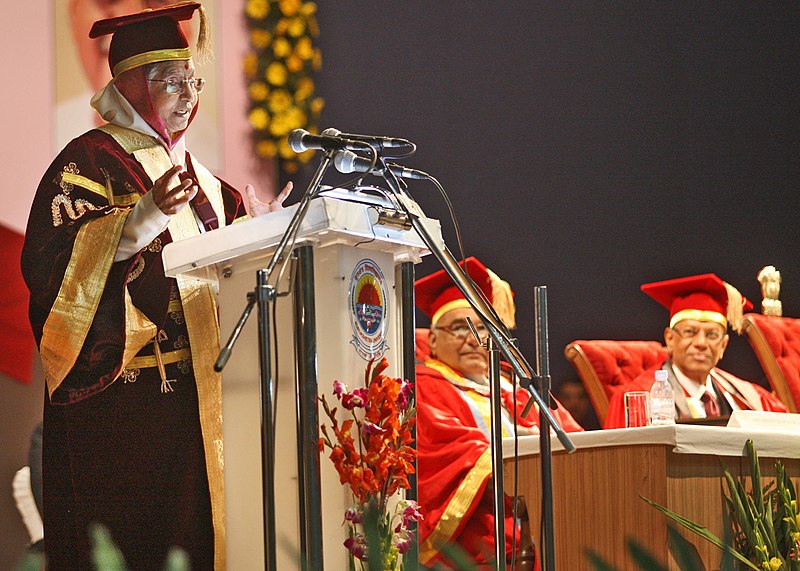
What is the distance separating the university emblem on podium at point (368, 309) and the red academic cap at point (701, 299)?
3.05 m

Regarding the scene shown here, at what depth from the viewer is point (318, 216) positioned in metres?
2.18

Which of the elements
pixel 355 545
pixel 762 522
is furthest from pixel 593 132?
pixel 355 545

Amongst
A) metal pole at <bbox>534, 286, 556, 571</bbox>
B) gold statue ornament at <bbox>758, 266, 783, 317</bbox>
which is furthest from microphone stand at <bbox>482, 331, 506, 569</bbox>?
gold statue ornament at <bbox>758, 266, 783, 317</bbox>

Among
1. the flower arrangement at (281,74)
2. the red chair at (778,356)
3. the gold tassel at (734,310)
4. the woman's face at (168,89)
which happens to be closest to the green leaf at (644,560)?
the woman's face at (168,89)

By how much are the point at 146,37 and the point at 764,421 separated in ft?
6.84

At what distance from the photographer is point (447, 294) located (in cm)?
468

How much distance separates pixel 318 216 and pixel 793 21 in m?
5.12

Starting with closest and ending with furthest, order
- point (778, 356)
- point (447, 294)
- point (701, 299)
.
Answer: point (447, 294)
point (701, 299)
point (778, 356)

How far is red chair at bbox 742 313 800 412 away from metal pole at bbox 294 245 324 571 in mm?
3681

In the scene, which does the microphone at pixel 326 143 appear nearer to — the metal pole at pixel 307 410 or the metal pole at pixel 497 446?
the metal pole at pixel 307 410

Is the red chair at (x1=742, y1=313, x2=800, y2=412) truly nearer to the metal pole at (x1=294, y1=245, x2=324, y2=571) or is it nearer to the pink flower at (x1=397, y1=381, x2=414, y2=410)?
the pink flower at (x1=397, y1=381, x2=414, y2=410)

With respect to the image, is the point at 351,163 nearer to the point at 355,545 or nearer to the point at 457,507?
the point at 355,545

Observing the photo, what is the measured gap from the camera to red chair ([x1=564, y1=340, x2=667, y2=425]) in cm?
509

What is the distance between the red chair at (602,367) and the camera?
509 centimetres
